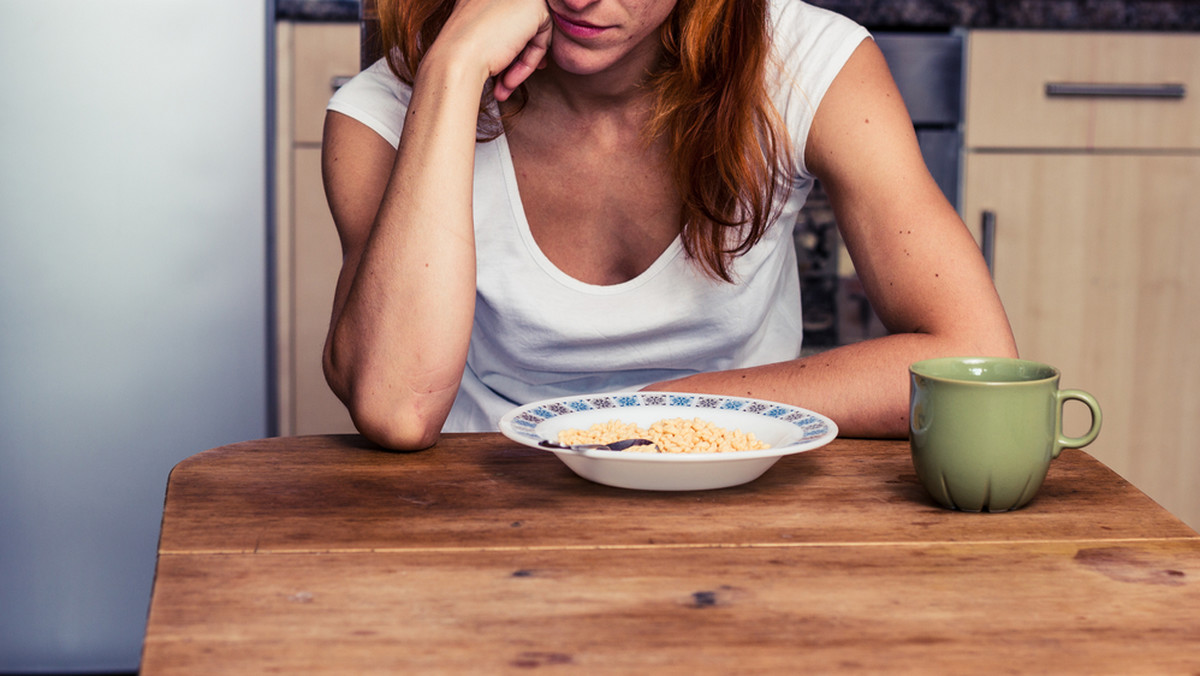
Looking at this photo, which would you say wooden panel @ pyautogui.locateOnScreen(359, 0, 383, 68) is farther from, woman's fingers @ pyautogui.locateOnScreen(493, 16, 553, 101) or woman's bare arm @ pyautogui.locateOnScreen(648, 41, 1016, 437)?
woman's bare arm @ pyautogui.locateOnScreen(648, 41, 1016, 437)

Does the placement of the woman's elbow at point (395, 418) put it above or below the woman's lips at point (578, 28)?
below

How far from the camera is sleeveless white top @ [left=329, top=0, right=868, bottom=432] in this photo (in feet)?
3.52

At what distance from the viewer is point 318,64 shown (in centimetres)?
189

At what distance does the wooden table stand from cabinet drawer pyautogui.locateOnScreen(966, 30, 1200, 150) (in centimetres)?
136

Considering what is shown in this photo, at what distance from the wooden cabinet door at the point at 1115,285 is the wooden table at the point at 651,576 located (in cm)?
137

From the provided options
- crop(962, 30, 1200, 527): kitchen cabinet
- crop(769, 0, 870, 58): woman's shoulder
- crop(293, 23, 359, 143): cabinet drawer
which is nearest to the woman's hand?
crop(769, 0, 870, 58): woman's shoulder

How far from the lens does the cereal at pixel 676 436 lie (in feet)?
2.27

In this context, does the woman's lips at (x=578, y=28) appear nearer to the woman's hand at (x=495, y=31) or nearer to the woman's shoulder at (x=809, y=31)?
the woman's hand at (x=495, y=31)

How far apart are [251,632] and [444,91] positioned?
555 millimetres

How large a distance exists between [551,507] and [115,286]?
4.68 ft

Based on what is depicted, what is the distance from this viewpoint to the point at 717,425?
2.52ft

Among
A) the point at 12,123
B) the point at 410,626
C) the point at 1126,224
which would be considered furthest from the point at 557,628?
the point at 1126,224

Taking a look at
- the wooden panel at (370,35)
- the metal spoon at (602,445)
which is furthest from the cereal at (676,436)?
the wooden panel at (370,35)

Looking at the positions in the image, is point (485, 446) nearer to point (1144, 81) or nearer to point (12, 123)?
point (12, 123)
